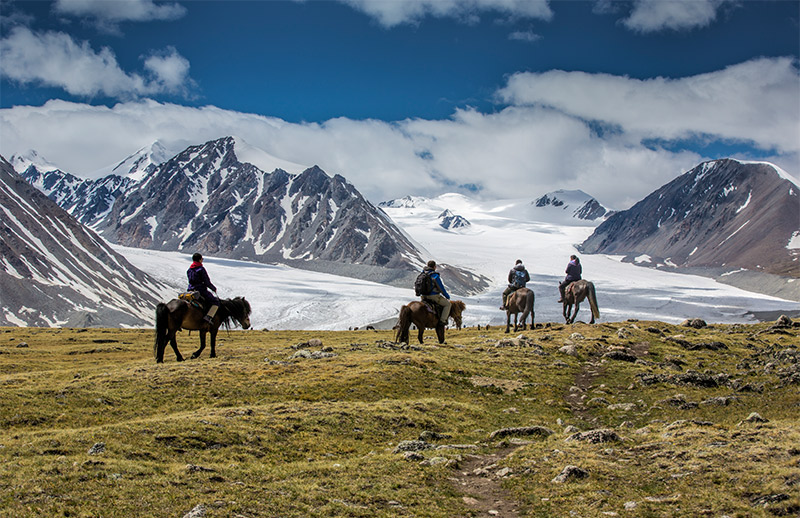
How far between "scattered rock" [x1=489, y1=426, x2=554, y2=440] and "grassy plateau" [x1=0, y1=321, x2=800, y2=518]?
0.06 metres

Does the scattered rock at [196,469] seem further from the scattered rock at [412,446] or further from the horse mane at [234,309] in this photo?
the horse mane at [234,309]

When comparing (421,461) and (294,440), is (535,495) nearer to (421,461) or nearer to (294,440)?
(421,461)

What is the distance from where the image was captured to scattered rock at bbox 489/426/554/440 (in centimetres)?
1714

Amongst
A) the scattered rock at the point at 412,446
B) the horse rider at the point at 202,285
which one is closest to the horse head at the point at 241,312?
the horse rider at the point at 202,285

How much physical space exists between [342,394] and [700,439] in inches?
463

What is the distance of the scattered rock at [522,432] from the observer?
17.1 meters

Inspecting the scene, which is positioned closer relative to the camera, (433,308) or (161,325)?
(161,325)

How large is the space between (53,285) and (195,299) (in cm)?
16608

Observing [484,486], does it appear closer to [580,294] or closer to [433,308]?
[433,308]

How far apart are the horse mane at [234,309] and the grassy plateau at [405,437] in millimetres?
2873

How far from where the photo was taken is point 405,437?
669 inches

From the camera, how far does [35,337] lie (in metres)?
70.6

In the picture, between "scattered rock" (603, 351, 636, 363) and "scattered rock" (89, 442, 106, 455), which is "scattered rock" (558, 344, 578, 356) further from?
"scattered rock" (89, 442, 106, 455)

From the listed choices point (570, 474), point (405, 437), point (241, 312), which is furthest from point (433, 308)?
point (570, 474)
